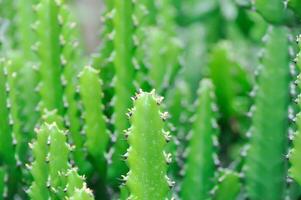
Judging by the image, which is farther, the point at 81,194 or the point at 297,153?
the point at 297,153

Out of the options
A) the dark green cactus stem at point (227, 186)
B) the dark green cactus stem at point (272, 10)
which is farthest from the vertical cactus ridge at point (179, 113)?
the dark green cactus stem at point (272, 10)

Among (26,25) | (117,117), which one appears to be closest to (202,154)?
(117,117)

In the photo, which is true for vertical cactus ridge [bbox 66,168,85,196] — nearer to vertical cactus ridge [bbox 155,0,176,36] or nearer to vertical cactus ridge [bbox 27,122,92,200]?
vertical cactus ridge [bbox 27,122,92,200]

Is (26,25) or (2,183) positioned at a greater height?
(26,25)

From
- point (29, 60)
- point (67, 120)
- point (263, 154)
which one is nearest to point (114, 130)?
point (67, 120)

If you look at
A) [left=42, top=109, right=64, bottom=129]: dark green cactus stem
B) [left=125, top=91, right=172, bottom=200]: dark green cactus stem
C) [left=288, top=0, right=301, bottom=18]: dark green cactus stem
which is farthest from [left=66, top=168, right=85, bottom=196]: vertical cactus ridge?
[left=288, top=0, right=301, bottom=18]: dark green cactus stem

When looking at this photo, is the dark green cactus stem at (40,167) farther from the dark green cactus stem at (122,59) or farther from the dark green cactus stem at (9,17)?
the dark green cactus stem at (9,17)

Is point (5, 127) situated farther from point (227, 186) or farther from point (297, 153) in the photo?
point (297, 153)

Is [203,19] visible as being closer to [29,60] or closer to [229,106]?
[229,106]
